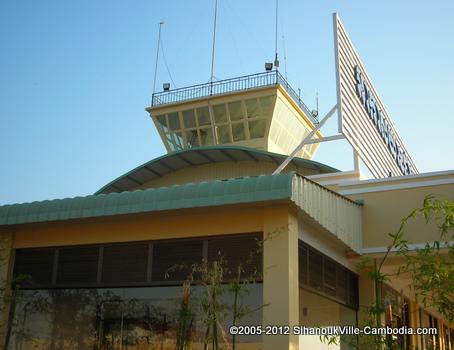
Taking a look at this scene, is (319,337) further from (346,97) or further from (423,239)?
(346,97)

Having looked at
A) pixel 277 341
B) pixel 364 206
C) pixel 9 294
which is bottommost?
pixel 277 341

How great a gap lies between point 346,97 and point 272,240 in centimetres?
569

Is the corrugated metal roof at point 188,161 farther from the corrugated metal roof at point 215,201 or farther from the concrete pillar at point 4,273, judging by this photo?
the concrete pillar at point 4,273

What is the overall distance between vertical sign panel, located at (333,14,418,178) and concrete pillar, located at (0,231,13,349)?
7.57m

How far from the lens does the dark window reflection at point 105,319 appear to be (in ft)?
35.8

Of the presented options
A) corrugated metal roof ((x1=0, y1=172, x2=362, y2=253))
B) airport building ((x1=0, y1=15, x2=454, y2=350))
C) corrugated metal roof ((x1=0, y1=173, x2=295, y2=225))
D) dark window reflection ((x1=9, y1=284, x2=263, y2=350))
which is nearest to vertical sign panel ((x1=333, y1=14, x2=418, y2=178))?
airport building ((x1=0, y1=15, x2=454, y2=350))

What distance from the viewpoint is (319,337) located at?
11242 mm

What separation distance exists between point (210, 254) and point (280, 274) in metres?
1.40

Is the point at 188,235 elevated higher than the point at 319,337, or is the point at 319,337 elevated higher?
the point at 188,235

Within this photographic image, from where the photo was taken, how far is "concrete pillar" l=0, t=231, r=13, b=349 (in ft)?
40.6

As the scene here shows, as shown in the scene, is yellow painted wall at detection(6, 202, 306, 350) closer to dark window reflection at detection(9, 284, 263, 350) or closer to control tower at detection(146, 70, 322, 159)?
dark window reflection at detection(9, 284, 263, 350)

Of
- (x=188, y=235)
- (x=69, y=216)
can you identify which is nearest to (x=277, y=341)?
(x=188, y=235)

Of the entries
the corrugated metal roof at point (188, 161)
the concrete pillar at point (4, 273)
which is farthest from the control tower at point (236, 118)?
the concrete pillar at point (4, 273)

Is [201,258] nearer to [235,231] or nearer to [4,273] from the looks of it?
[235,231]
